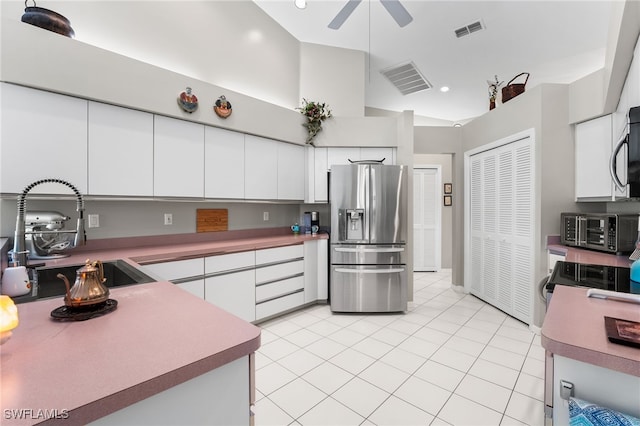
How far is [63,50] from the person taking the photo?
1.97 meters

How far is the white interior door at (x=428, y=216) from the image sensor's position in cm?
551

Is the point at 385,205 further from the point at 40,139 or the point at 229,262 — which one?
the point at 40,139

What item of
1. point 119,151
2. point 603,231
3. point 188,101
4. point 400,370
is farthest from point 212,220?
point 603,231

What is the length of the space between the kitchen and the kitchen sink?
751 mm

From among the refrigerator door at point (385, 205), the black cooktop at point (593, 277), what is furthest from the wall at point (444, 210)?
the black cooktop at point (593, 277)

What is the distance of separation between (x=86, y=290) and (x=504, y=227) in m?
3.78

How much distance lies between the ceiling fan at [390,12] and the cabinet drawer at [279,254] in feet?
8.34

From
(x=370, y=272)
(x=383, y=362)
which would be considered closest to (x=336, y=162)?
(x=370, y=272)

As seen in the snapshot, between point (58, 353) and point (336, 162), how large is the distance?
10.9 feet

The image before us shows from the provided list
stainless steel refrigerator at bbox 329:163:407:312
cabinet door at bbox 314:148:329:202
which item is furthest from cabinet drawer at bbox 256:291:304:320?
cabinet door at bbox 314:148:329:202

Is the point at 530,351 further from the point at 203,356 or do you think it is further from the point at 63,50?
the point at 63,50

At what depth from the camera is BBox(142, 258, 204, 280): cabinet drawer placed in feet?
7.34

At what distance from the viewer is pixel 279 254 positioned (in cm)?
312

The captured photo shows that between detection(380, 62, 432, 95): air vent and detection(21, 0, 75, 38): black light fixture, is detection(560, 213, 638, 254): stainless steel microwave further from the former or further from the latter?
detection(21, 0, 75, 38): black light fixture
